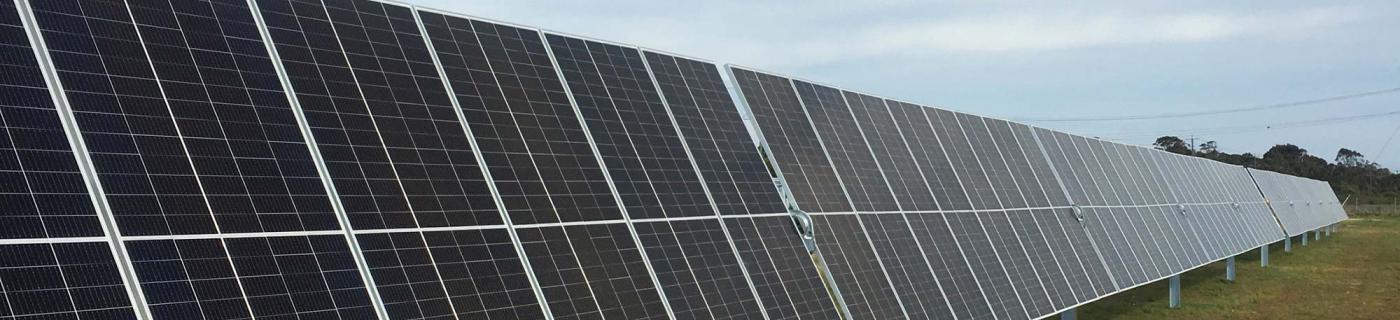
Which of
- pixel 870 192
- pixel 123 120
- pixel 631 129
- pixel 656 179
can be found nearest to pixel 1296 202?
pixel 870 192

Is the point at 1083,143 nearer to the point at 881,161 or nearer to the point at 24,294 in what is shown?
the point at 881,161

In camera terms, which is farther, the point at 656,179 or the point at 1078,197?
the point at 1078,197

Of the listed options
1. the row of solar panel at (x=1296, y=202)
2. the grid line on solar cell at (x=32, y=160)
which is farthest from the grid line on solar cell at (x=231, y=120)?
the row of solar panel at (x=1296, y=202)

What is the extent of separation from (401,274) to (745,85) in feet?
36.9

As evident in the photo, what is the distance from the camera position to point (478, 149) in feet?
50.0

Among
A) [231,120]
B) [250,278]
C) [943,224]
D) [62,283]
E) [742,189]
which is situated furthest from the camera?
[943,224]

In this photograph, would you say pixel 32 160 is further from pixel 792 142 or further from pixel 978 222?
pixel 978 222

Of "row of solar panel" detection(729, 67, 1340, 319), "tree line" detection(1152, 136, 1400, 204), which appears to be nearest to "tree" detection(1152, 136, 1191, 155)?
"tree line" detection(1152, 136, 1400, 204)

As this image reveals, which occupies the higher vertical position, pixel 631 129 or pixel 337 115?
pixel 631 129

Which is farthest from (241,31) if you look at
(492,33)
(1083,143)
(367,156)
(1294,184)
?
(1294,184)

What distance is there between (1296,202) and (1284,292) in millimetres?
41399

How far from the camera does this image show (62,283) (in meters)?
9.76

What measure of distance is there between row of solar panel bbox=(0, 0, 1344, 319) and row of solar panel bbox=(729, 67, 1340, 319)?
14 cm

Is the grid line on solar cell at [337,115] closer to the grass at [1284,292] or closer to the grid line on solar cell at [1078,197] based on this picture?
the grid line on solar cell at [1078,197]
